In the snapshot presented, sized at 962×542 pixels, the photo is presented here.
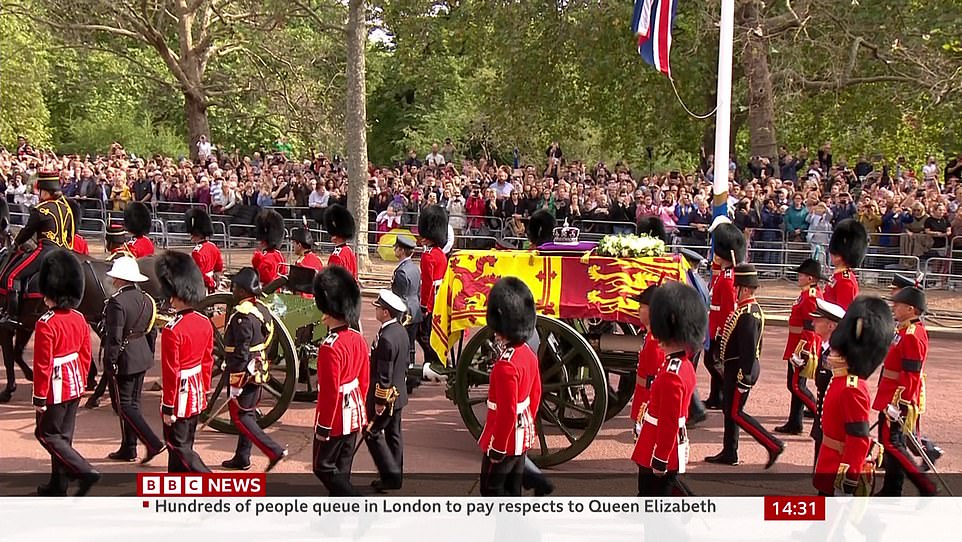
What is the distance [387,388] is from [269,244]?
378cm

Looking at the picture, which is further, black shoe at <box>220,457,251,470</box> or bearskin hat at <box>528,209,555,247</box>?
Result: bearskin hat at <box>528,209,555,247</box>

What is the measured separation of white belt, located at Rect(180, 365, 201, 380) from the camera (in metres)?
6.58

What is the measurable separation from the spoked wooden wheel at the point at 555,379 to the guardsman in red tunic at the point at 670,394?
1559mm

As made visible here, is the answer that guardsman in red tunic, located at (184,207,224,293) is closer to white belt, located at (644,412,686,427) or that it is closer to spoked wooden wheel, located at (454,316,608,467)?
spoked wooden wheel, located at (454,316,608,467)

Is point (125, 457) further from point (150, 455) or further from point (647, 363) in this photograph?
point (647, 363)

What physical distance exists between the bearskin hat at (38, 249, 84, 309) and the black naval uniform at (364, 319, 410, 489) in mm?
1906

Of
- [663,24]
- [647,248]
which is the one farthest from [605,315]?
[663,24]

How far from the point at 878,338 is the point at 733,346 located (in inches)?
83.6

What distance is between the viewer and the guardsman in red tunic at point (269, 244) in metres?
10.0

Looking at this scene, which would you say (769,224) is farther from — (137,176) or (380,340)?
(137,176)

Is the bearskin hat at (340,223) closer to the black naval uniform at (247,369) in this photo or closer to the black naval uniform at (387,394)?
the black naval uniform at (247,369)

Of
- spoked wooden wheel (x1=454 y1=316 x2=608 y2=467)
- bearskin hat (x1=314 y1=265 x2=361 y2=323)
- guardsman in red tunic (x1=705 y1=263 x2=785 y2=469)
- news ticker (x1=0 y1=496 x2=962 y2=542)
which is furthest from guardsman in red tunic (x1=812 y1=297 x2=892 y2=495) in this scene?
bearskin hat (x1=314 y1=265 x2=361 y2=323)

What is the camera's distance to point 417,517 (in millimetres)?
6664

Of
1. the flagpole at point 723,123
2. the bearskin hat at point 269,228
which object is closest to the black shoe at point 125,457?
the bearskin hat at point 269,228
